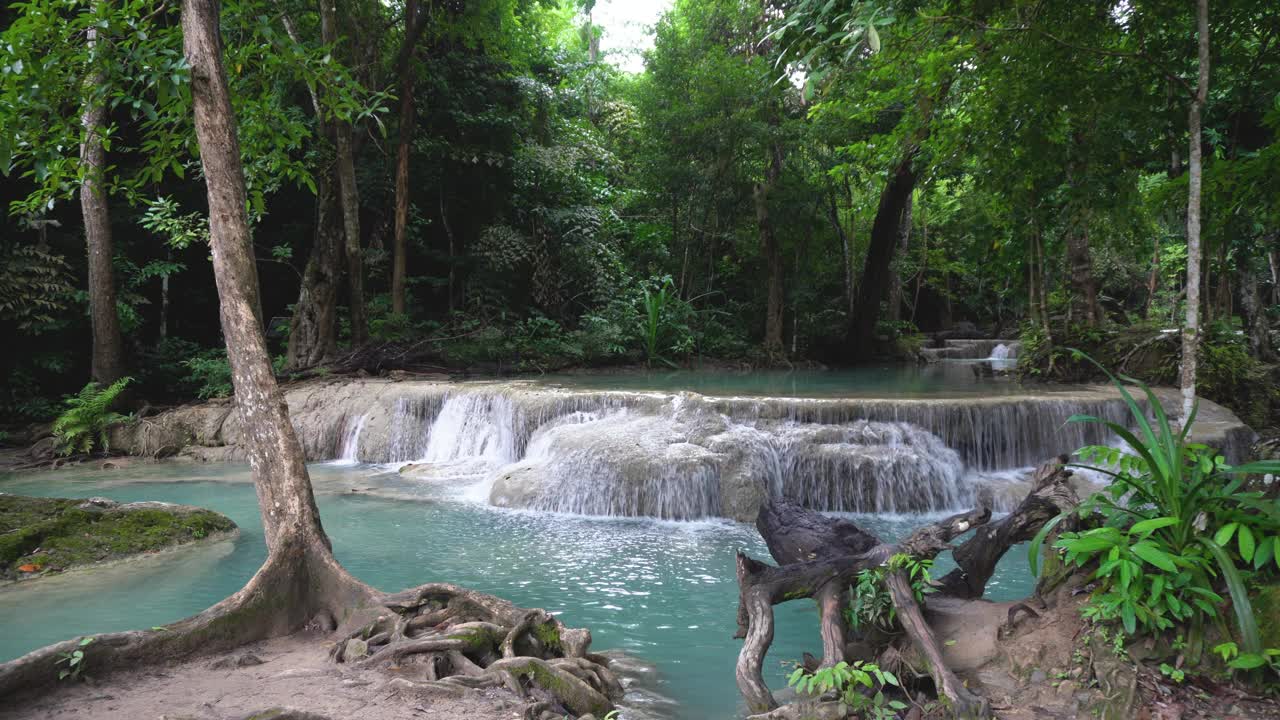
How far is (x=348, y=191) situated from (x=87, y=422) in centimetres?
540

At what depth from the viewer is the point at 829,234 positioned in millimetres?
19250

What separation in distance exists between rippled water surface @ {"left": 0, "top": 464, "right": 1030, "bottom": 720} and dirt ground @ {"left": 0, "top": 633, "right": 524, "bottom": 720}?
3.88 feet

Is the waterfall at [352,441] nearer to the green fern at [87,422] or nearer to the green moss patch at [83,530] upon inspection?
the green fern at [87,422]

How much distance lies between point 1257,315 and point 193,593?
47.9ft

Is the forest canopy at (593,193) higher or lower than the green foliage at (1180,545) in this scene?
higher

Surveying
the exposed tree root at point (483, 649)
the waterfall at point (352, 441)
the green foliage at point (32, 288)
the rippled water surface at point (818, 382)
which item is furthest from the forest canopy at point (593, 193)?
the exposed tree root at point (483, 649)

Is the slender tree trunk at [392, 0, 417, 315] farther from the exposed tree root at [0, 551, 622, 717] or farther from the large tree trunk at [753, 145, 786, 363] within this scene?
the exposed tree root at [0, 551, 622, 717]

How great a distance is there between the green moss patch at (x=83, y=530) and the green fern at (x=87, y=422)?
5.39 meters

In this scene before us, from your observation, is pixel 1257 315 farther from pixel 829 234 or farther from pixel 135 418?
pixel 135 418

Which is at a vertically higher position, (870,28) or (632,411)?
(870,28)

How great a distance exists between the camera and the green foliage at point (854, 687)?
3.06 m

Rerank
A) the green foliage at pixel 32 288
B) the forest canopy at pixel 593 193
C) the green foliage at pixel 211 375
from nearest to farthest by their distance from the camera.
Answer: the forest canopy at pixel 593 193, the green foliage at pixel 32 288, the green foliage at pixel 211 375

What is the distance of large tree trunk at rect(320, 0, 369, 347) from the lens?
12.4m

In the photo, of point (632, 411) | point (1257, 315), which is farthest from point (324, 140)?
point (1257, 315)
